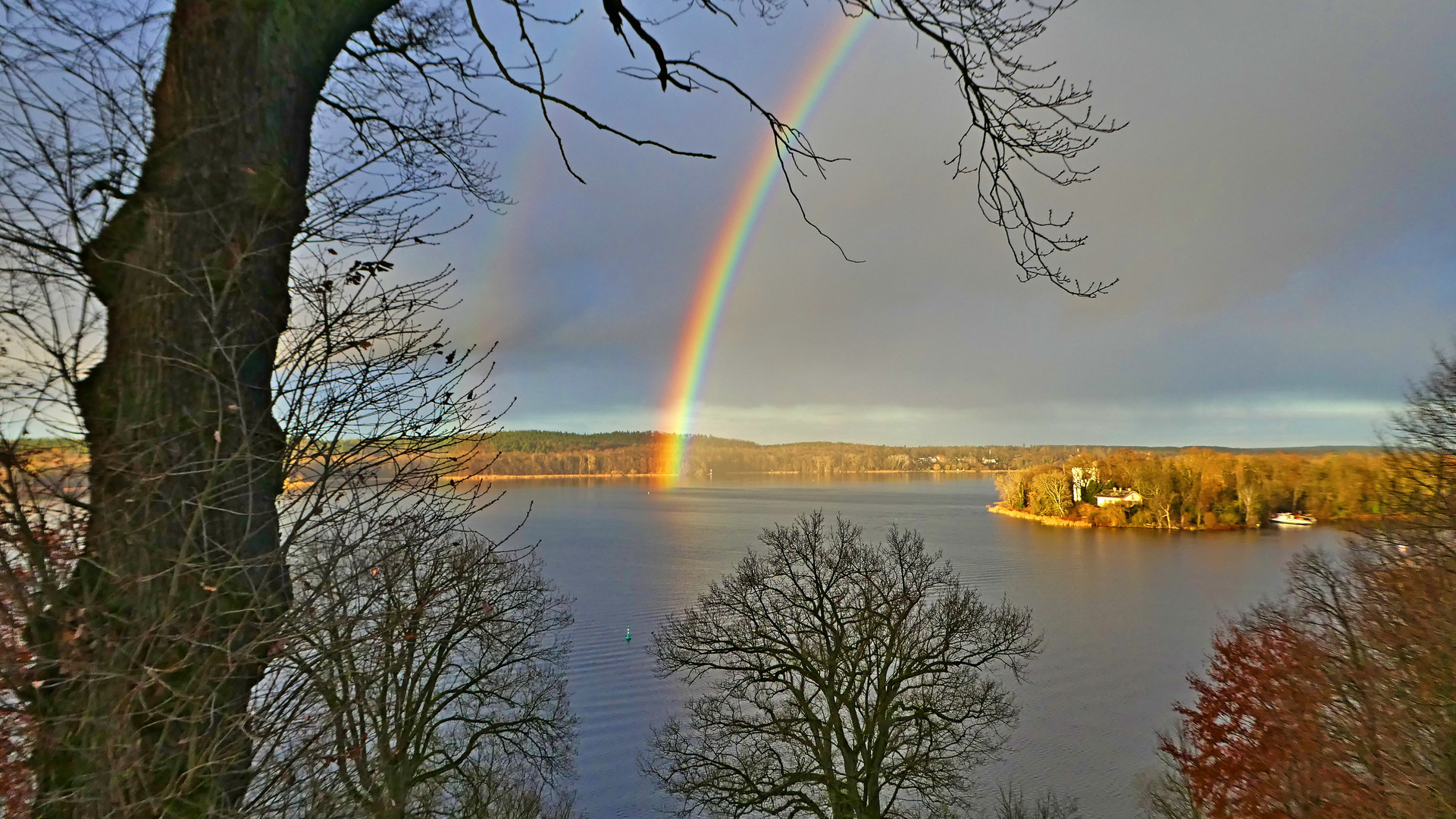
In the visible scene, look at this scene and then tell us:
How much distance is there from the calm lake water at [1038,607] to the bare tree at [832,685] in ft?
8.99

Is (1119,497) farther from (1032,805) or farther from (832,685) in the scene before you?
(832,685)

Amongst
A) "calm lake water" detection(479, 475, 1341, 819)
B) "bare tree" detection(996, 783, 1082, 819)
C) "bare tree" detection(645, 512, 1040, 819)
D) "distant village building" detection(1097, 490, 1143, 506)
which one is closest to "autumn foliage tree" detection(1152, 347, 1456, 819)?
"bare tree" detection(996, 783, 1082, 819)

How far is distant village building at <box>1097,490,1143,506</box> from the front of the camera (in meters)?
54.5

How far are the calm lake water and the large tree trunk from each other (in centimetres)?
430

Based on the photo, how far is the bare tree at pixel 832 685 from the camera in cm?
979

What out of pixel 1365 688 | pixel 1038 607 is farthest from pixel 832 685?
pixel 1038 607

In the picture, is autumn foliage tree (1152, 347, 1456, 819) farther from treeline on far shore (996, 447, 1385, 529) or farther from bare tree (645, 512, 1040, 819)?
treeline on far shore (996, 447, 1385, 529)

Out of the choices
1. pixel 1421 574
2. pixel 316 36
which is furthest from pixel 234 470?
pixel 1421 574

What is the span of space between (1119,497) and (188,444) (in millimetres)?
62949

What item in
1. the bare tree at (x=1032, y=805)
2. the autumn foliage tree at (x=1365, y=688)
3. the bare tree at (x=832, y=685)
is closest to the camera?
the autumn foliage tree at (x=1365, y=688)

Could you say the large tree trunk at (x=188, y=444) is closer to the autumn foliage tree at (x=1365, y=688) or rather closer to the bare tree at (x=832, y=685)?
the autumn foliage tree at (x=1365, y=688)

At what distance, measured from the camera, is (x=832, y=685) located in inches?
407

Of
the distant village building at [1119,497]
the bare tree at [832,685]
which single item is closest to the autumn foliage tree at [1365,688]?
the bare tree at [832,685]

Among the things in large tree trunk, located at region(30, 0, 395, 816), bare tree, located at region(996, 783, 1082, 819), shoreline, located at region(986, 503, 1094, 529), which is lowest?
bare tree, located at region(996, 783, 1082, 819)
